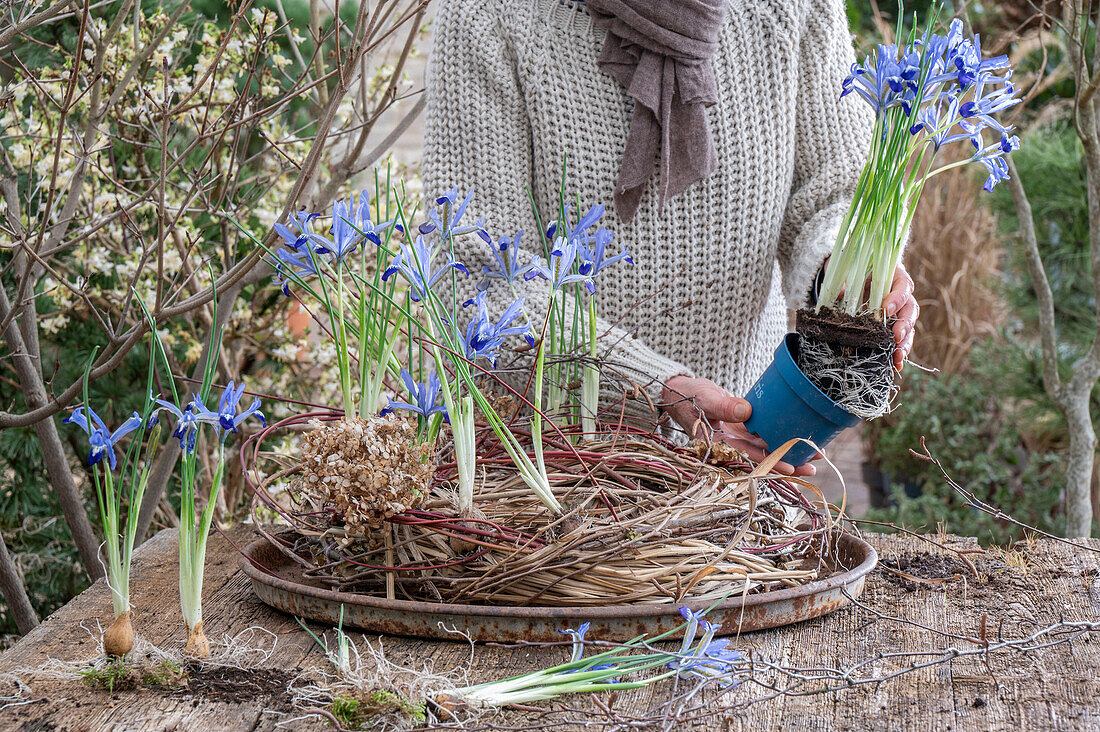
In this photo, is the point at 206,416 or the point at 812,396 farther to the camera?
the point at 812,396

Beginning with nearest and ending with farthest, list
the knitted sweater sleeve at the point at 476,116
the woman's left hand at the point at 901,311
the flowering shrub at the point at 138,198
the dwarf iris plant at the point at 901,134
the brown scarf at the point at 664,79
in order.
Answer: the dwarf iris plant at the point at 901,134
the woman's left hand at the point at 901,311
the brown scarf at the point at 664,79
the knitted sweater sleeve at the point at 476,116
the flowering shrub at the point at 138,198

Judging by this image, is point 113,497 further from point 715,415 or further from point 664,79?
point 664,79

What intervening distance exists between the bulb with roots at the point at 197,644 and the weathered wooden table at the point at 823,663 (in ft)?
0.19

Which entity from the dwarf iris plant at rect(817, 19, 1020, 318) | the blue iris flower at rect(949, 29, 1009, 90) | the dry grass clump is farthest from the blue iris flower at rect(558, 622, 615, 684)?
the dry grass clump

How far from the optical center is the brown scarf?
5.45 feet

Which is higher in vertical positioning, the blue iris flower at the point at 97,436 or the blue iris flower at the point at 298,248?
the blue iris flower at the point at 298,248

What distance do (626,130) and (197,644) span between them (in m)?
1.20

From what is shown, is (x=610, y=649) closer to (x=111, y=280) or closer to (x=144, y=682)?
(x=144, y=682)

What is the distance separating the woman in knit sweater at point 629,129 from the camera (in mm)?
1776

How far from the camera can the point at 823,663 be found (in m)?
1.01

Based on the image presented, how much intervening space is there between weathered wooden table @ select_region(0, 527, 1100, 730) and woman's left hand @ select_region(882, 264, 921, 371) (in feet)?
0.99

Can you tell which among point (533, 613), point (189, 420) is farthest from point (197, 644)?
point (533, 613)

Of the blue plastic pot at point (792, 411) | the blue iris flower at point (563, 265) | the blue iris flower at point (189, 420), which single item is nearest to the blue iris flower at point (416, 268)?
the blue iris flower at point (563, 265)

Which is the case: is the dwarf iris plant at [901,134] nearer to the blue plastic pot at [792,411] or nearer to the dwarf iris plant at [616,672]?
the blue plastic pot at [792,411]
